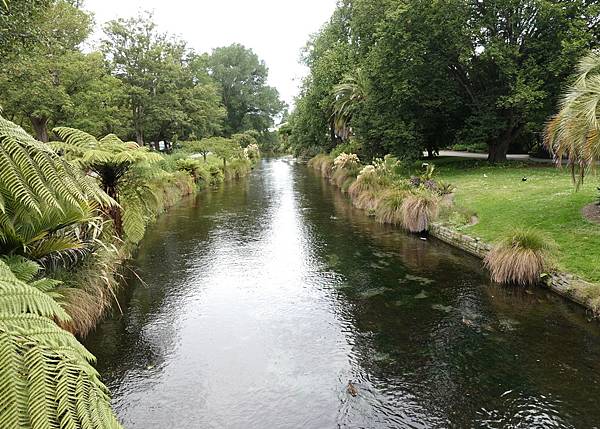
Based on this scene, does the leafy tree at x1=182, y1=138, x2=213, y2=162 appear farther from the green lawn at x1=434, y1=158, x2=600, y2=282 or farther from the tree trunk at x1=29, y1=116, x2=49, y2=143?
the green lawn at x1=434, y1=158, x2=600, y2=282

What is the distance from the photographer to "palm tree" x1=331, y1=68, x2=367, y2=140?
28.3 metres

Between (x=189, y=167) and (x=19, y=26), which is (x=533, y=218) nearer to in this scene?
(x=19, y=26)

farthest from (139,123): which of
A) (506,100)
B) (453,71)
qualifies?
(506,100)

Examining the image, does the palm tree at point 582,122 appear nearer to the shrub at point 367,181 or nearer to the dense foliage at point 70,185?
the dense foliage at point 70,185

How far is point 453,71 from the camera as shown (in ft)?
71.1

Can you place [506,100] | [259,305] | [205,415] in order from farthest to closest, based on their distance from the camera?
[506,100] < [259,305] < [205,415]

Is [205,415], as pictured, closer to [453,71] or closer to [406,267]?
[406,267]

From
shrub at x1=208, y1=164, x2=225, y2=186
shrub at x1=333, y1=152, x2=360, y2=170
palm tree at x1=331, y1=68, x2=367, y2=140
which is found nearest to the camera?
shrub at x1=333, y1=152, x2=360, y2=170

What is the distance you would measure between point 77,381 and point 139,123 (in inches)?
1229

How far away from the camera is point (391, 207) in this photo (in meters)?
15.4

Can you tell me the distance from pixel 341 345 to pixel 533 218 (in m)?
7.08

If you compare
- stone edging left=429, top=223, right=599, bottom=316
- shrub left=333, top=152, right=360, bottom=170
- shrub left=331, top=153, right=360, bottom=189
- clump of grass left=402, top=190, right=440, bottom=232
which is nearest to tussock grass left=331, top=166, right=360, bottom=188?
shrub left=331, top=153, right=360, bottom=189

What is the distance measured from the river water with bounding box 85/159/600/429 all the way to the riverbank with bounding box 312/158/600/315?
0.45m

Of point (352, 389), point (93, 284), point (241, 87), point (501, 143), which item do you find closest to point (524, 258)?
point (352, 389)
